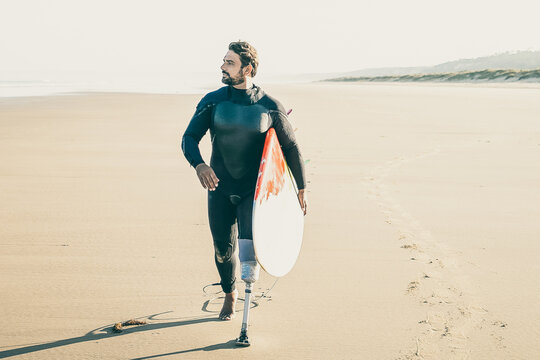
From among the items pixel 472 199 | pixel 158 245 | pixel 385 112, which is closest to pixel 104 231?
pixel 158 245

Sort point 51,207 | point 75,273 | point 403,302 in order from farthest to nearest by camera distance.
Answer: point 51,207
point 75,273
point 403,302

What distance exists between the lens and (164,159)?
9.06 m

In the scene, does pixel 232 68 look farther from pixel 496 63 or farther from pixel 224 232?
pixel 496 63

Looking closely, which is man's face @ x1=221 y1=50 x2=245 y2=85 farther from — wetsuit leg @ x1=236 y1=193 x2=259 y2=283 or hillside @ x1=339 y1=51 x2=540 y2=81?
hillside @ x1=339 y1=51 x2=540 y2=81

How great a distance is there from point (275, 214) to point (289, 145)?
A: 411 mm

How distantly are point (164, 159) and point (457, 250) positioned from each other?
5379mm

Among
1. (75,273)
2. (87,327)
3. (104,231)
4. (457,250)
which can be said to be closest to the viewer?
(87,327)

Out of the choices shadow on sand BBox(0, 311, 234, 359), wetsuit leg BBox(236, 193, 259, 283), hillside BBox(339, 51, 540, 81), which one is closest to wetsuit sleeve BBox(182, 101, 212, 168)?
wetsuit leg BBox(236, 193, 259, 283)

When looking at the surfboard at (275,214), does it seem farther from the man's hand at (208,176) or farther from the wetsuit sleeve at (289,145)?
the man's hand at (208,176)

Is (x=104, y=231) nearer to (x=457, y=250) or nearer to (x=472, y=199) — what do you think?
(x=457, y=250)

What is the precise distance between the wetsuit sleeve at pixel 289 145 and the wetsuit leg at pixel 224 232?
1.38ft

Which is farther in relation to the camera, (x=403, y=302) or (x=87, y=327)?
(x=403, y=302)

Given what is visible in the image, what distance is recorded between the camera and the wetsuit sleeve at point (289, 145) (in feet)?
10.8

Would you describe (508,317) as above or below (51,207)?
below
